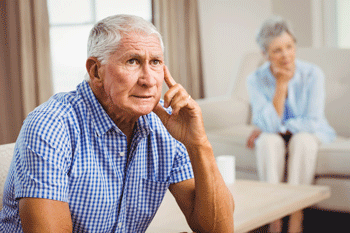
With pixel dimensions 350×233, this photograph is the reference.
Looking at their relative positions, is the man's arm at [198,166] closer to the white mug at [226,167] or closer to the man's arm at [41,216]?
the man's arm at [41,216]

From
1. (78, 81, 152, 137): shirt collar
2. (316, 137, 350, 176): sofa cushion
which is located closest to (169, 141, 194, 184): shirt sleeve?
(78, 81, 152, 137): shirt collar

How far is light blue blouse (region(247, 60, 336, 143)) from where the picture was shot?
2.50 m

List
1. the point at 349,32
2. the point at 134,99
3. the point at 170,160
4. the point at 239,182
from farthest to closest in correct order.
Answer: the point at 349,32
the point at 239,182
the point at 170,160
the point at 134,99

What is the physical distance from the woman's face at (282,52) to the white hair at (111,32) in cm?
165

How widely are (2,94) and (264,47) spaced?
5.44 feet

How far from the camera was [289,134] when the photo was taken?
2.53 metres

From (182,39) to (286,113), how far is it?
1.66 meters

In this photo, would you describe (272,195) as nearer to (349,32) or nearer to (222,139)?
(222,139)

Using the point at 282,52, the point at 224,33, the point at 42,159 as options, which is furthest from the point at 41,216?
the point at 224,33

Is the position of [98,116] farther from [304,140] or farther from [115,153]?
[304,140]

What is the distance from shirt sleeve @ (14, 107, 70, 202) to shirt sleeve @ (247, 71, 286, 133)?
1.78 meters

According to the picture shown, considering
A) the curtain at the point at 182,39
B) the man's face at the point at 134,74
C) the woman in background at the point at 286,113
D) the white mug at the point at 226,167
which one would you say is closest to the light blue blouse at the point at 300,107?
the woman in background at the point at 286,113

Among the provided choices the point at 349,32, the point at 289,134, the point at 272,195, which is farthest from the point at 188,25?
the point at 272,195

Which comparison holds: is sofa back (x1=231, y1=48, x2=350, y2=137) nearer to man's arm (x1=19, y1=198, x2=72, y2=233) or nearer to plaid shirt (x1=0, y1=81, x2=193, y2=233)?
plaid shirt (x1=0, y1=81, x2=193, y2=233)
